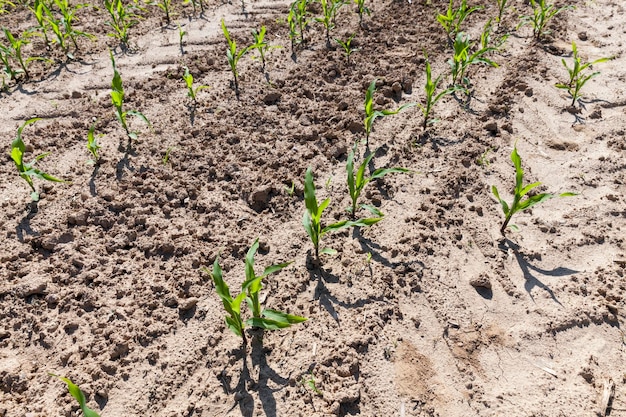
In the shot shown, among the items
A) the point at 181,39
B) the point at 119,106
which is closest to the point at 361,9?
the point at 181,39

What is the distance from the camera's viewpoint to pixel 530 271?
8.60 feet

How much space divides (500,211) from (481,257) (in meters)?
0.45

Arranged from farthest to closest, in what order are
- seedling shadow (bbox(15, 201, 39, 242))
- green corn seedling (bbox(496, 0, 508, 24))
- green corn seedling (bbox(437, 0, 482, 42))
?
green corn seedling (bbox(496, 0, 508, 24)) < green corn seedling (bbox(437, 0, 482, 42)) < seedling shadow (bbox(15, 201, 39, 242))

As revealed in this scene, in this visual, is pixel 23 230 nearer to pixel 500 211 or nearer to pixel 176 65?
pixel 176 65

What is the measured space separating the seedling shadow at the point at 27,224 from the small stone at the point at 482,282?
8.89ft

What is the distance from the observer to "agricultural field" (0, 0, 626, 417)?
213 centimetres

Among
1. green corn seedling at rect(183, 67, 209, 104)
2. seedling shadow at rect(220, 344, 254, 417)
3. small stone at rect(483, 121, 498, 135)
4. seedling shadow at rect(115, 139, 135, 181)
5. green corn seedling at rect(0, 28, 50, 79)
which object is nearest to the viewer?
seedling shadow at rect(220, 344, 254, 417)

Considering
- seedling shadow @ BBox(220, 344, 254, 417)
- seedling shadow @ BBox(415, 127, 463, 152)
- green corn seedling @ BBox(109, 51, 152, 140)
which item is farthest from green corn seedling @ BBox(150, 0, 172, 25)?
seedling shadow @ BBox(220, 344, 254, 417)

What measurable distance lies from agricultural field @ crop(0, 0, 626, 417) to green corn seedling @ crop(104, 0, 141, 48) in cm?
6

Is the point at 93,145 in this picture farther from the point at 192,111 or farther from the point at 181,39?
the point at 181,39

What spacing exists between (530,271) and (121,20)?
15.3 ft

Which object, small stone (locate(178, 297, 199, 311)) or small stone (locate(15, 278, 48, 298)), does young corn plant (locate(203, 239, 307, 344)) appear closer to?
small stone (locate(178, 297, 199, 311))

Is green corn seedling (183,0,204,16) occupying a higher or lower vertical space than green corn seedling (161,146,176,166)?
higher

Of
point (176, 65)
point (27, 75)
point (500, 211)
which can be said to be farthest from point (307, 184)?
point (27, 75)
